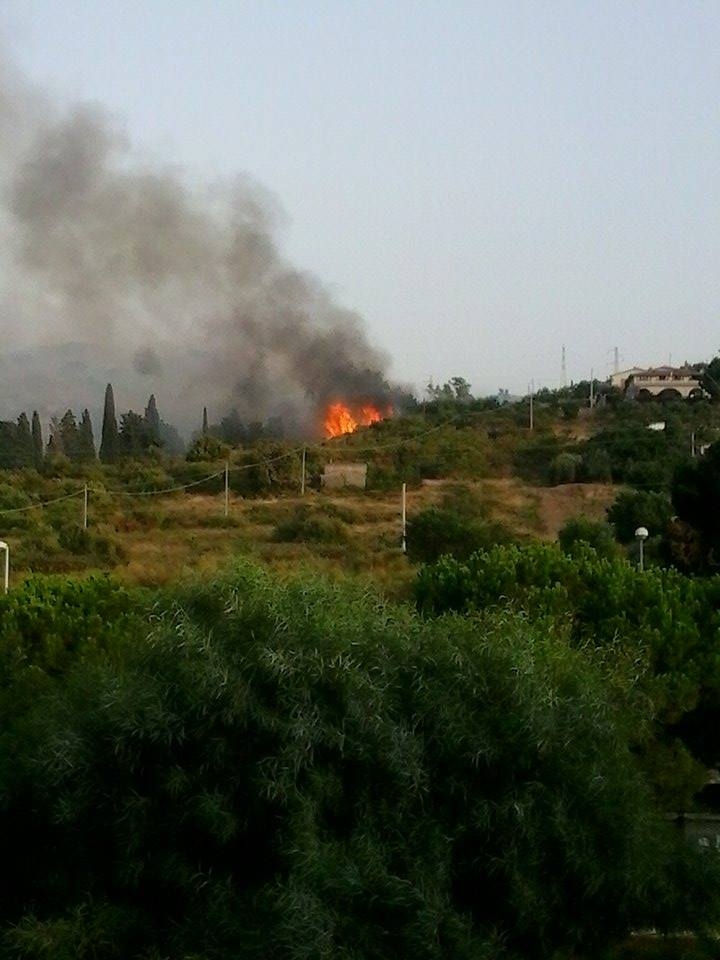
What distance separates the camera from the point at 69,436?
75.4 metres

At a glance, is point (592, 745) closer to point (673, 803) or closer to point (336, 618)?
point (336, 618)

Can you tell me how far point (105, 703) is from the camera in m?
10.8

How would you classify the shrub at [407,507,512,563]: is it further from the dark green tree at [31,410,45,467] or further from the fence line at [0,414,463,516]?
the dark green tree at [31,410,45,467]

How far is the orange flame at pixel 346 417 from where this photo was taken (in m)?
65.8

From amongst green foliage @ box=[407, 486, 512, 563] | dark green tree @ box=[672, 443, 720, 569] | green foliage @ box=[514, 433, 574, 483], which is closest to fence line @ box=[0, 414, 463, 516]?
green foliage @ box=[514, 433, 574, 483]

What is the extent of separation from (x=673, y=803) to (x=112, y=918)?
22.3ft

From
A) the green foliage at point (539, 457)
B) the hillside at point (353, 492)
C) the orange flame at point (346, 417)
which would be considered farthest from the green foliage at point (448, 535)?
the orange flame at point (346, 417)

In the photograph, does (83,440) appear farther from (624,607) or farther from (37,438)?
(624,607)

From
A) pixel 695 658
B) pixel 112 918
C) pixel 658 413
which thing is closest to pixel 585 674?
pixel 112 918

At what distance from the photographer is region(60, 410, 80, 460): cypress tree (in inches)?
2849

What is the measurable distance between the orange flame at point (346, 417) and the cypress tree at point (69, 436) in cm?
1251

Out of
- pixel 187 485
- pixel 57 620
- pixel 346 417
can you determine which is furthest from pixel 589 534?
pixel 346 417

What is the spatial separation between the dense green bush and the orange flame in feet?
177

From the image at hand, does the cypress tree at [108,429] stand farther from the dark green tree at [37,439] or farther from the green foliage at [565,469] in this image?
the green foliage at [565,469]
